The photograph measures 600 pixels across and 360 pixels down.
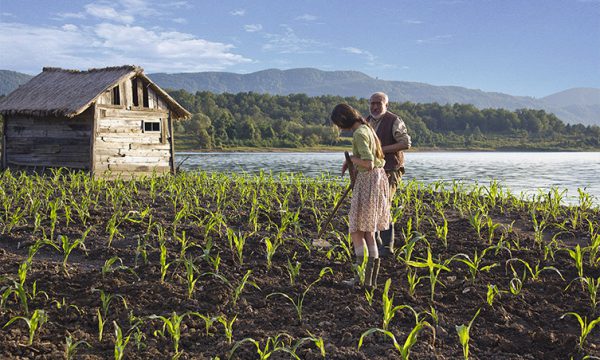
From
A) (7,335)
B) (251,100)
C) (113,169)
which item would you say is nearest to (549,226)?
(7,335)

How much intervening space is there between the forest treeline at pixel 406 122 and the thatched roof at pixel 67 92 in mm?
54305

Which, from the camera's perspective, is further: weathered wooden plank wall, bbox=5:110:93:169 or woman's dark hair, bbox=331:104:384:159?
weathered wooden plank wall, bbox=5:110:93:169

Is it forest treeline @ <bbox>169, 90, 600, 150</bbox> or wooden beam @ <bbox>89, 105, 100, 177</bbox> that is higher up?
forest treeline @ <bbox>169, 90, 600, 150</bbox>

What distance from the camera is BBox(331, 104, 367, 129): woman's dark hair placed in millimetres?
5617

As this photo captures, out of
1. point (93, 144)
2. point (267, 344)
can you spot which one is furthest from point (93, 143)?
point (267, 344)

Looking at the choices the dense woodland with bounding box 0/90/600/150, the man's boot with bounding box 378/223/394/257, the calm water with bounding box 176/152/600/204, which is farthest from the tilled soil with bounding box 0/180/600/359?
the dense woodland with bounding box 0/90/600/150

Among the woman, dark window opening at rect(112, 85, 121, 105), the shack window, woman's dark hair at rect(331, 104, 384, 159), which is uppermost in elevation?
dark window opening at rect(112, 85, 121, 105)

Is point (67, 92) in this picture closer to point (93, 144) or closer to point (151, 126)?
point (93, 144)

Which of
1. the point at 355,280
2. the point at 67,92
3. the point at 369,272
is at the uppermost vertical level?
the point at 67,92

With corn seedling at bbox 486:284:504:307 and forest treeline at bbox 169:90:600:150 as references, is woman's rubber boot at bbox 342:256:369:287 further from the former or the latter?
forest treeline at bbox 169:90:600:150

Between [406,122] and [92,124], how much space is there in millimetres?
81423

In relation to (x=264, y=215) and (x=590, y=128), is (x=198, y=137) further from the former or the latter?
(x=590, y=128)

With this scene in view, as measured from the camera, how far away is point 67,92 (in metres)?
18.6

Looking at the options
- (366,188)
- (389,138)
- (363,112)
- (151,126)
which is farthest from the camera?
(363,112)
